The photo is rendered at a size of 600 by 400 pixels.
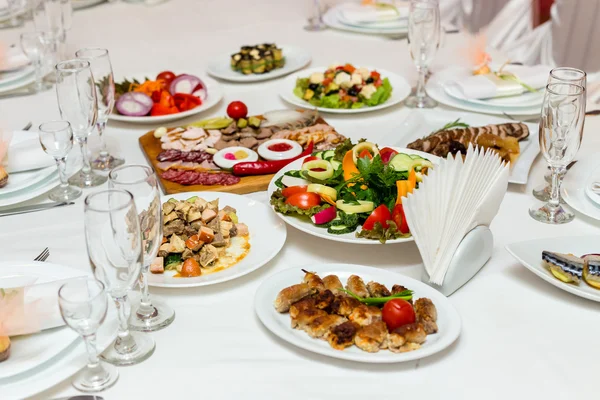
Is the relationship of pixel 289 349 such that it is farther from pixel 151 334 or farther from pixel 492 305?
pixel 492 305

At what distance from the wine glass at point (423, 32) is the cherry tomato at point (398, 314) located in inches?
50.9

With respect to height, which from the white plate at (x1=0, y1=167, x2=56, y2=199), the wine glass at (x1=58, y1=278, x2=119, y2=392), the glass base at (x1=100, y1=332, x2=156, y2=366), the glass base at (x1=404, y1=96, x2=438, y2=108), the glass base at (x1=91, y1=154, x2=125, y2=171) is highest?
the wine glass at (x1=58, y1=278, x2=119, y2=392)

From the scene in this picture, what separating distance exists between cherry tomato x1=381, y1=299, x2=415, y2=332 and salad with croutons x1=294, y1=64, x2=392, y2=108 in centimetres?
123

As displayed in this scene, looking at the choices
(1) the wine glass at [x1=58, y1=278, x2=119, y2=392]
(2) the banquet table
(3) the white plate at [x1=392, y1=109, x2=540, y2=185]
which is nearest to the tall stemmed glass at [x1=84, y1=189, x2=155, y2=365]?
(1) the wine glass at [x1=58, y1=278, x2=119, y2=392]

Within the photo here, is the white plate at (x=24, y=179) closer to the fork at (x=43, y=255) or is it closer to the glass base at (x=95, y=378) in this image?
the fork at (x=43, y=255)

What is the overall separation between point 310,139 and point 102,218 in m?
1.09

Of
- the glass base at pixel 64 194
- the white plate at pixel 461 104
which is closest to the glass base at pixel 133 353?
the glass base at pixel 64 194

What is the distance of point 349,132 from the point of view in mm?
2299

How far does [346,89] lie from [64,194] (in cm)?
100

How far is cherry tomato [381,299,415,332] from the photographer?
49.3 inches

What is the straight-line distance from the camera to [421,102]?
2449mm

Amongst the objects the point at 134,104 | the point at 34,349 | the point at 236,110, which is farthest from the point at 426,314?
the point at 134,104

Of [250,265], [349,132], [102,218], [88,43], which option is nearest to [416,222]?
[250,265]

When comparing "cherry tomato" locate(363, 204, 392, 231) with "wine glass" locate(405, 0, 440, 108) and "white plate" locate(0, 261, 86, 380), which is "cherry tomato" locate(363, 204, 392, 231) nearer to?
"white plate" locate(0, 261, 86, 380)
